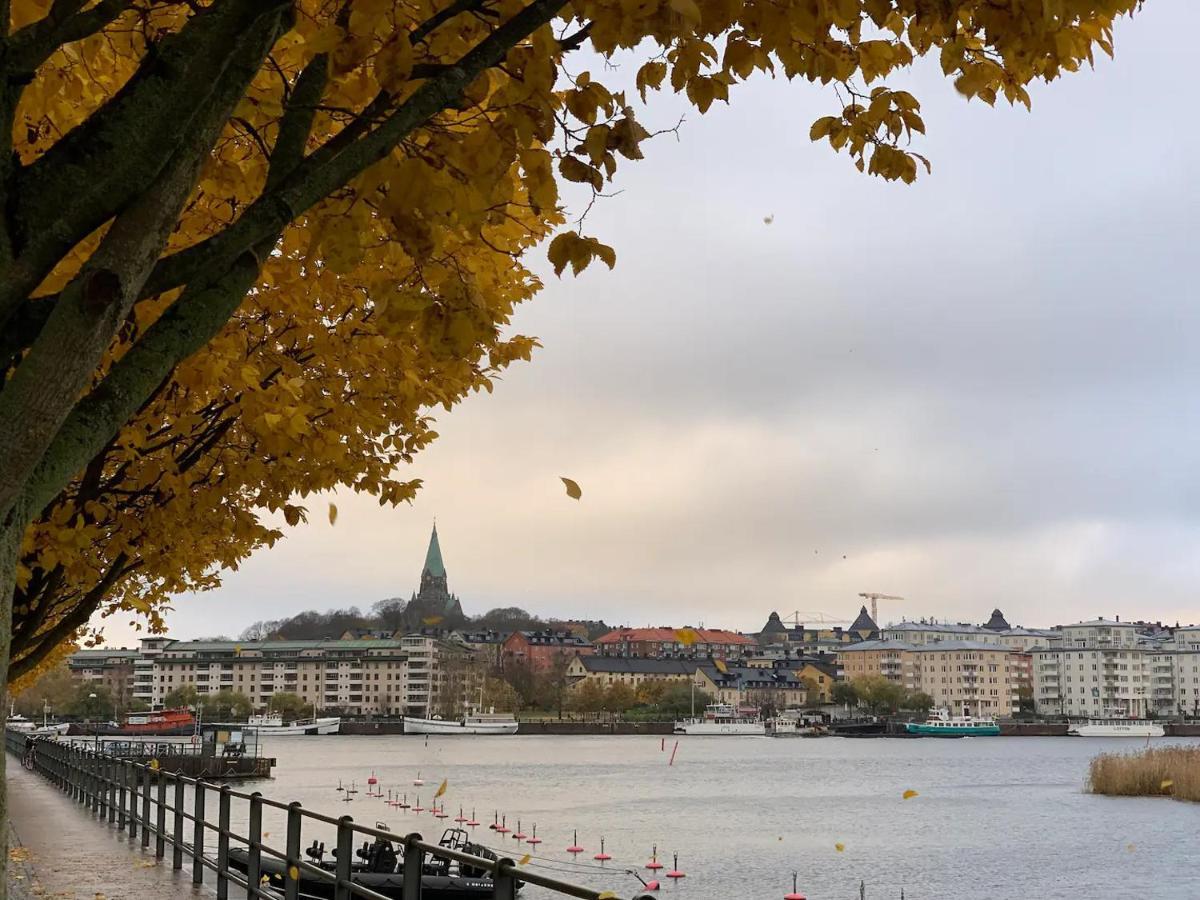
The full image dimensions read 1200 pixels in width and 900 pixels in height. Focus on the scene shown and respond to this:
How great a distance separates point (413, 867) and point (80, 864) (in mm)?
9395

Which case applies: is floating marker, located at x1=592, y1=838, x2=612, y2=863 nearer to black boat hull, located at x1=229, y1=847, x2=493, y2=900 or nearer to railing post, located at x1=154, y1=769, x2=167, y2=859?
black boat hull, located at x1=229, y1=847, x2=493, y2=900

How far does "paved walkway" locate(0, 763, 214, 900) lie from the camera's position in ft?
42.9

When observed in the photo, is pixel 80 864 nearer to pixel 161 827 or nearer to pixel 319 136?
pixel 161 827

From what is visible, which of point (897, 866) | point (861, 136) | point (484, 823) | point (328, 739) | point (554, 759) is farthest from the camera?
point (328, 739)

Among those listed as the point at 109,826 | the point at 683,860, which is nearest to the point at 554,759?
the point at 683,860

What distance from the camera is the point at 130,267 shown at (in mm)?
3543

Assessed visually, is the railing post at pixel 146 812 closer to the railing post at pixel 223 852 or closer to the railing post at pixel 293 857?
the railing post at pixel 223 852

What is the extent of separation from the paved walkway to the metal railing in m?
0.28

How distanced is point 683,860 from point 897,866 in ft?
23.9

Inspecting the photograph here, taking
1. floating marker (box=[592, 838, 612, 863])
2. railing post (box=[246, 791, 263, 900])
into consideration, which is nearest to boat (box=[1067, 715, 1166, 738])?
floating marker (box=[592, 838, 612, 863])

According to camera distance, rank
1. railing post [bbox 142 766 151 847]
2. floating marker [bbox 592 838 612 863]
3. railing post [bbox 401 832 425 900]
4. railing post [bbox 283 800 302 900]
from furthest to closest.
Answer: floating marker [bbox 592 838 612 863]
railing post [bbox 142 766 151 847]
railing post [bbox 283 800 302 900]
railing post [bbox 401 832 425 900]

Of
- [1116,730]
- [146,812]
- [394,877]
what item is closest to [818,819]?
[394,877]

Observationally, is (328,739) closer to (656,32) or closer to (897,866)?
(897,866)

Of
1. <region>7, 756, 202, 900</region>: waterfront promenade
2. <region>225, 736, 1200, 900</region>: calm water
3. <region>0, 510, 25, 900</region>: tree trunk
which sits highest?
<region>0, 510, 25, 900</region>: tree trunk
